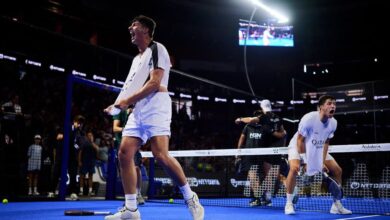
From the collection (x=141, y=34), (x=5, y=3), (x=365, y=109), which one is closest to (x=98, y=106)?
(x=5, y=3)

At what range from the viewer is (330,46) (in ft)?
89.6

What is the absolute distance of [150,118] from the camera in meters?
3.87

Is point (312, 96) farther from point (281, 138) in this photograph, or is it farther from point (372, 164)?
point (281, 138)

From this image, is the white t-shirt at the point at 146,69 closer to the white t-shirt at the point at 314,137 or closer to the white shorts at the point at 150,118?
the white shorts at the point at 150,118

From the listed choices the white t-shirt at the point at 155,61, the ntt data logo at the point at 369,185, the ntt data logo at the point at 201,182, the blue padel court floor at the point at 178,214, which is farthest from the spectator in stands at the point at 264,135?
the white t-shirt at the point at 155,61

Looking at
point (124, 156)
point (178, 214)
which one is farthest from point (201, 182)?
point (124, 156)

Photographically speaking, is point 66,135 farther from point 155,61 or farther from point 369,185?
point 369,185

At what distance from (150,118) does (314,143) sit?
9.16 ft

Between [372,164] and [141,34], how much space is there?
369 inches

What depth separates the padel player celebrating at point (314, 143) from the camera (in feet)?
18.8

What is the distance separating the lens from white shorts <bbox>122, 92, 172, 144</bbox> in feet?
12.7

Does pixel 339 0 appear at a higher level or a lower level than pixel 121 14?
higher

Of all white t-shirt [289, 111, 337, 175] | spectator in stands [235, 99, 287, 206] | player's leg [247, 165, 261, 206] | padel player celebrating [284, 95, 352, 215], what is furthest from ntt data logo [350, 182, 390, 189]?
white t-shirt [289, 111, 337, 175]

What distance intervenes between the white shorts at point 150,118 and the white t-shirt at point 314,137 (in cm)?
254
